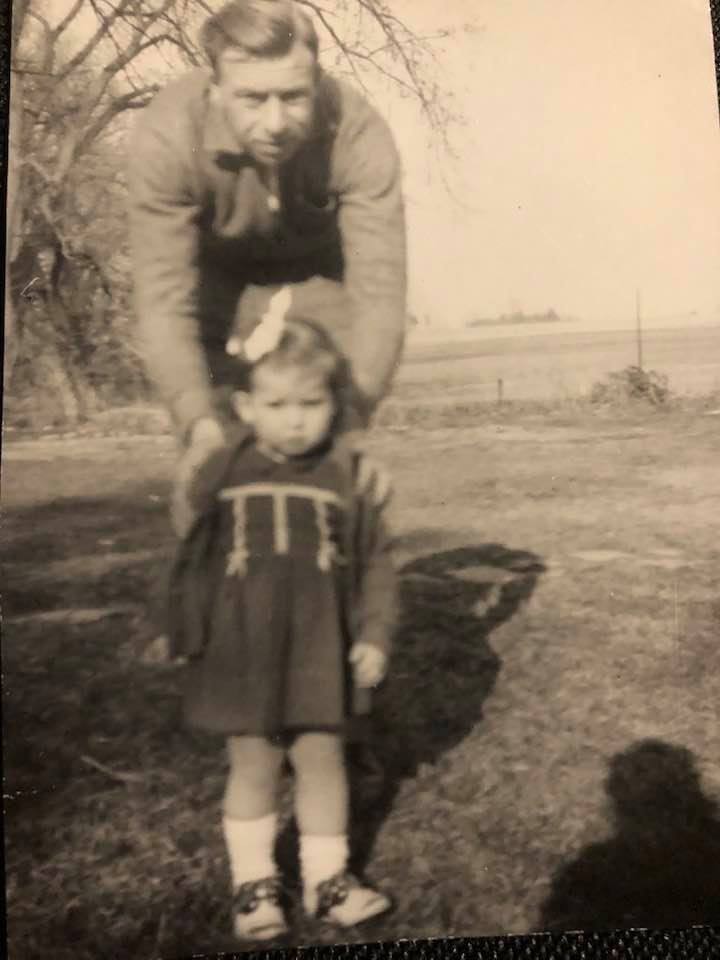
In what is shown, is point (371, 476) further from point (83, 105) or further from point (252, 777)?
point (83, 105)

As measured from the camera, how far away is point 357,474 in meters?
0.75

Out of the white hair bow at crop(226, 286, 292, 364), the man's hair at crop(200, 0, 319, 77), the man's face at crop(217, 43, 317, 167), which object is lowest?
the white hair bow at crop(226, 286, 292, 364)

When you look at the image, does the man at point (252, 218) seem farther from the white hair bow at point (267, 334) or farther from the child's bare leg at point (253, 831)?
the child's bare leg at point (253, 831)

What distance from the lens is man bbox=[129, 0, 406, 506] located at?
76 cm

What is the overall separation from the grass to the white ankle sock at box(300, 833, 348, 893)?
0.01 m

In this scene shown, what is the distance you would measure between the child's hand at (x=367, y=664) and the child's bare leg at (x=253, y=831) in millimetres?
81

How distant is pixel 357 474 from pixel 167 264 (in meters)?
0.23

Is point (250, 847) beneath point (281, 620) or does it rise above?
beneath

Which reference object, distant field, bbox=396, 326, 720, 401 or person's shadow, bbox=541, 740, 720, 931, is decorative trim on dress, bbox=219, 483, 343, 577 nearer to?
distant field, bbox=396, 326, 720, 401

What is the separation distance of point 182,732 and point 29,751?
118mm

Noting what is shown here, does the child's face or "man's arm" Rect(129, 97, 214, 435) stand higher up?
"man's arm" Rect(129, 97, 214, 435)

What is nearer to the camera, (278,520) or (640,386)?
(278,520)

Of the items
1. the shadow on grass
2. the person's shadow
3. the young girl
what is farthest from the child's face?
the person's shadow

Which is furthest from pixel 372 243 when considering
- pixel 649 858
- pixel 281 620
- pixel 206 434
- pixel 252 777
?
pixel 649 858
